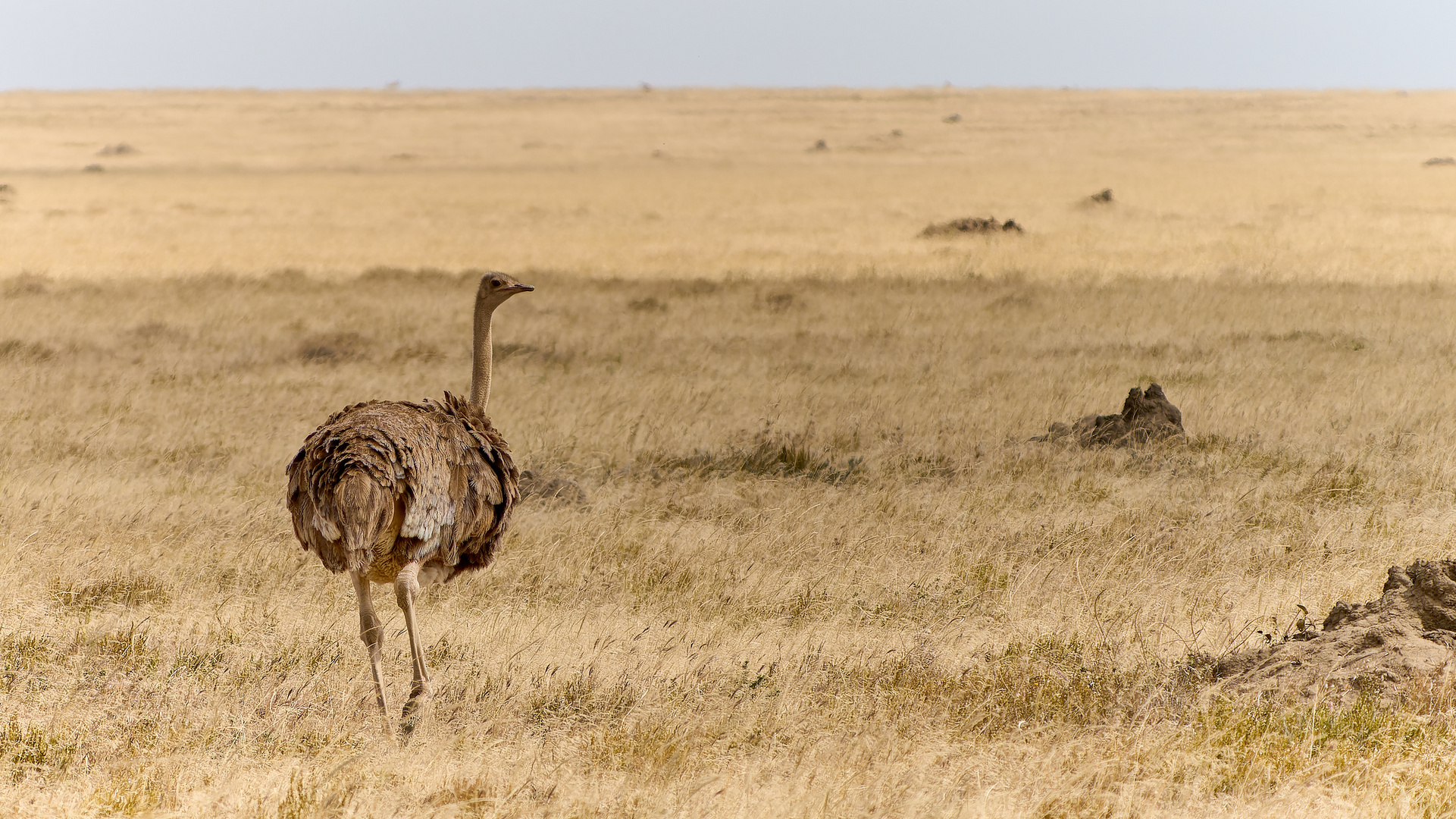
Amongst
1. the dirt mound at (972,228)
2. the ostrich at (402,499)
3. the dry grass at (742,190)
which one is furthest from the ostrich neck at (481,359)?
the dirt mound at (972,228)

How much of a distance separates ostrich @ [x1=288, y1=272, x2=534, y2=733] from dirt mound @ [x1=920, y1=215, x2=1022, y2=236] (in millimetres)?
22062

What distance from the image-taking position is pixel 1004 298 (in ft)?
59.3

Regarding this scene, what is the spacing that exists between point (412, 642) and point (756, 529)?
3325mm

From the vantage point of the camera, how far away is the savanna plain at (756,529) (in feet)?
15.6

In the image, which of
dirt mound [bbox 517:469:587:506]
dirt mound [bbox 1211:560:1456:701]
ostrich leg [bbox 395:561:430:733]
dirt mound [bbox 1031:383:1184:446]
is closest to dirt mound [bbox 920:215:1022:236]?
dirt mound [bbox 1031:383:1184:446]

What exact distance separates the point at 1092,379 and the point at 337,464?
958cm

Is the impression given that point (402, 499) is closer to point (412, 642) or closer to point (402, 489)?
point (402, 489)

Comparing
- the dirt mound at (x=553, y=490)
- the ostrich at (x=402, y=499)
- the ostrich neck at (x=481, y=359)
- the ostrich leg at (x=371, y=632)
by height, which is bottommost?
the dirt mound at (x=553, y=490)

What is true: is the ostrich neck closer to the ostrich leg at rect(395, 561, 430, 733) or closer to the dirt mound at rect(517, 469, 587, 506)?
the ostrich leg at rect(395, 561, 430, 733)

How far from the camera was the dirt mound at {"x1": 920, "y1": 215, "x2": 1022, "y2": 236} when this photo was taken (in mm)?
26906

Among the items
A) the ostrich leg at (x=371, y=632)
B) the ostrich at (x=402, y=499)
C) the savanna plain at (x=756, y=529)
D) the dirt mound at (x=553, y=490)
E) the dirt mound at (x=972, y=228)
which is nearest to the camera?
the savanna plain at (x=756, y=529)

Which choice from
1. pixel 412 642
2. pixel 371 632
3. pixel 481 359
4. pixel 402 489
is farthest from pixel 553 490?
pixel 402 489

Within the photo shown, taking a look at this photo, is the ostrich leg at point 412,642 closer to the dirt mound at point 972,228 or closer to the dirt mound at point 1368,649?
the dirt mound at point 1368,649

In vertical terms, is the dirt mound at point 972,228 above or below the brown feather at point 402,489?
above
